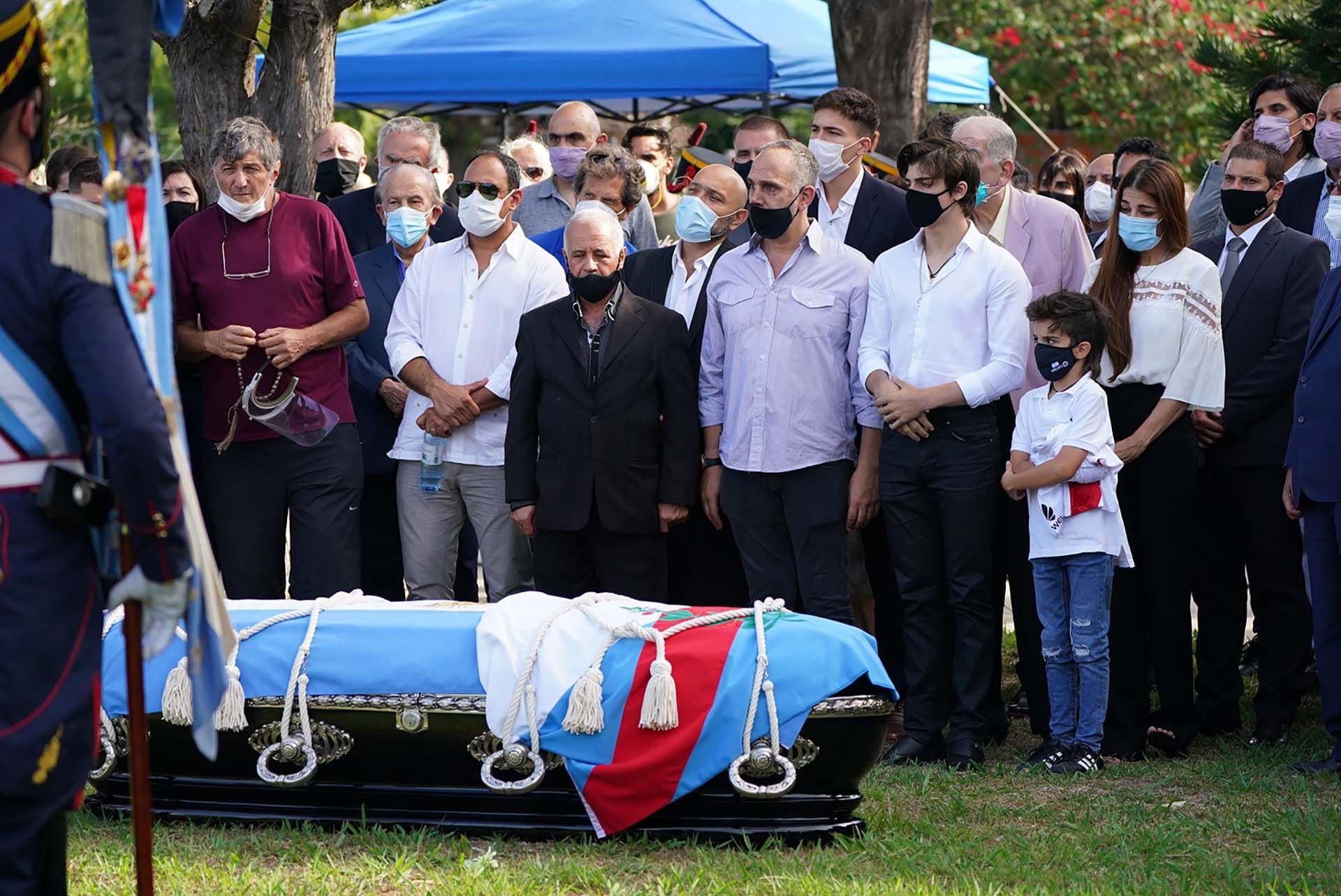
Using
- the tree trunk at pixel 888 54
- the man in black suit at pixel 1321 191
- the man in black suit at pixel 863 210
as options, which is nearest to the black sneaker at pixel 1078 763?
the man in black suit at pixel 863 210

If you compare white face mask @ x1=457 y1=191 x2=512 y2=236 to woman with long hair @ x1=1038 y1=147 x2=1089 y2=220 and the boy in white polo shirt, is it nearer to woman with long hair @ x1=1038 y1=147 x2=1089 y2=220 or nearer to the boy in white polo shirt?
the boy in white polo shirt

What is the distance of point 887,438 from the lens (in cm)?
614

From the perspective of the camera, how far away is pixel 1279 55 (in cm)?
1004

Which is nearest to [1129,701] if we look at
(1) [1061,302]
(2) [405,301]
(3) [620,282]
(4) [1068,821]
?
(4) [1068,821]

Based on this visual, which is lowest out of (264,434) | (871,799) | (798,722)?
(871,799)

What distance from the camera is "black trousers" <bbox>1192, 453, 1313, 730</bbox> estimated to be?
6.39 m

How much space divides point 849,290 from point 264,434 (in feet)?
7.65

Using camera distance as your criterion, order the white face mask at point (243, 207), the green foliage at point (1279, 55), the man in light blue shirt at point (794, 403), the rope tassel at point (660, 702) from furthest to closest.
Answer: the green foliage at point (1279, 55)
the white face mask at point (243, 207)
the man in light blue shirt at point (794, 403)
the rope tassel at point (660, 702)

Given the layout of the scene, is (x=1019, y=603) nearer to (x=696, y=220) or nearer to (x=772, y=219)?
(x=772, y=219)

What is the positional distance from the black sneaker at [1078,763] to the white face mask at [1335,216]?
7.05ft

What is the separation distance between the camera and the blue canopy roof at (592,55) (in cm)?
1280

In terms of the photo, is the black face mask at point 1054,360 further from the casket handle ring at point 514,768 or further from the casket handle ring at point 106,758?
the casket handle ring at point 106,758

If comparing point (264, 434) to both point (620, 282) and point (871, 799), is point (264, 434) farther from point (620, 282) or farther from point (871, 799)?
point (871, 799)

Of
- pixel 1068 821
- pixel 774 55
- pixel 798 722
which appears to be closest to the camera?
pixel 798 722
